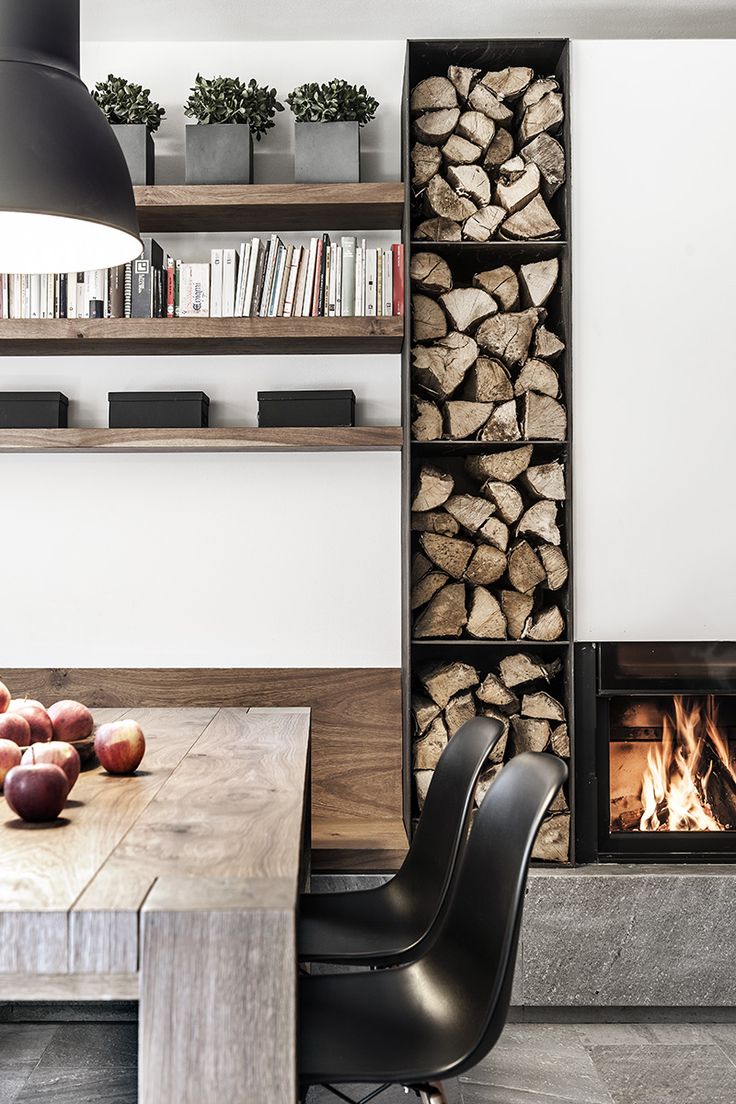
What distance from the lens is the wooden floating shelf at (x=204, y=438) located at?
2996 millimetres

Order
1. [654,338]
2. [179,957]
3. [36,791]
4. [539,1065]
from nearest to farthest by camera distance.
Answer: [179,957] < [36,791] < [539,1065] < [654,338]

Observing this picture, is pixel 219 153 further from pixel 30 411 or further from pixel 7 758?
pixel 7 758

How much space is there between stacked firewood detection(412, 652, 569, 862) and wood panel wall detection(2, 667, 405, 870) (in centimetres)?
29

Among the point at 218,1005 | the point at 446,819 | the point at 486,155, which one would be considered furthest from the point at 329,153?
the point at 218,1005

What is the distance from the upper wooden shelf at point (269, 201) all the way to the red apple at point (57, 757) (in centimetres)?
190

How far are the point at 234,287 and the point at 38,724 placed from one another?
164 cm

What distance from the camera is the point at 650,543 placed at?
283 centimetres

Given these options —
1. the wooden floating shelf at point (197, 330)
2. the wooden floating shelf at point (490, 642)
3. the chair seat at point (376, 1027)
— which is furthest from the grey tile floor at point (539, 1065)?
the wooden floating shelf at point (197, 330)

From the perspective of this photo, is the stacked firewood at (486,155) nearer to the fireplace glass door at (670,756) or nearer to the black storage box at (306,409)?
the black storage box at (306,409)

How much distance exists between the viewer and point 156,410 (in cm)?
306

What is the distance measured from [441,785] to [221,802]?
559mm

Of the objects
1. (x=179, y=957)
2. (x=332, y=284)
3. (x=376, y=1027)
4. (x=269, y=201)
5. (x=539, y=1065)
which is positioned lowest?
(x=539, y=1065)

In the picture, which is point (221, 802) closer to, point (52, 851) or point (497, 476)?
point (52, 851)

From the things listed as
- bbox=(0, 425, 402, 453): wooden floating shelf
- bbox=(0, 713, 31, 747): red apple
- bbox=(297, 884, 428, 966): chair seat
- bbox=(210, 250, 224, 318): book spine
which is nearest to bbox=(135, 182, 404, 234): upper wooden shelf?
bbox=(210, 250, 224, 318): book spine
